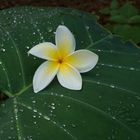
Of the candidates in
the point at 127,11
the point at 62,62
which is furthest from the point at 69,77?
the point at 127,11

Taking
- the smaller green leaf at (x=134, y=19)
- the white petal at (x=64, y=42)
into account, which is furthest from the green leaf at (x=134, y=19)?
the white petal at (x=64, y=42)

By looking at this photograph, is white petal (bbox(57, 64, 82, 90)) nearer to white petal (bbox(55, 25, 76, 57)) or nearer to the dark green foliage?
white petal (bbox(55, 25, 76, 57))

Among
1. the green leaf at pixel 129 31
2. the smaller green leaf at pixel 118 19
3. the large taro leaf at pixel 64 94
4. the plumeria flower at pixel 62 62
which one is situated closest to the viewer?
the large taro leaf at pixel 64 94

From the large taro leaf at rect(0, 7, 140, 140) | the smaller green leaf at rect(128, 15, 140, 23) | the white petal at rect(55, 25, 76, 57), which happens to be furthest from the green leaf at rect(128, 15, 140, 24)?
the white petal at rect(55, 25, 76, 57)

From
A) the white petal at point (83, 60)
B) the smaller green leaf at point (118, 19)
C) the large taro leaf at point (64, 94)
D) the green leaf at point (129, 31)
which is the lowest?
the green leaf at point (129, 31)

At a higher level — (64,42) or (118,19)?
(64,42)

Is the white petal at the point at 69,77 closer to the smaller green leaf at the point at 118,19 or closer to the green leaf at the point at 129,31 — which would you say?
the green leaf at the point at 129,31

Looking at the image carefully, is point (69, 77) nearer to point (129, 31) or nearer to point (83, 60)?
point (83, 60)
